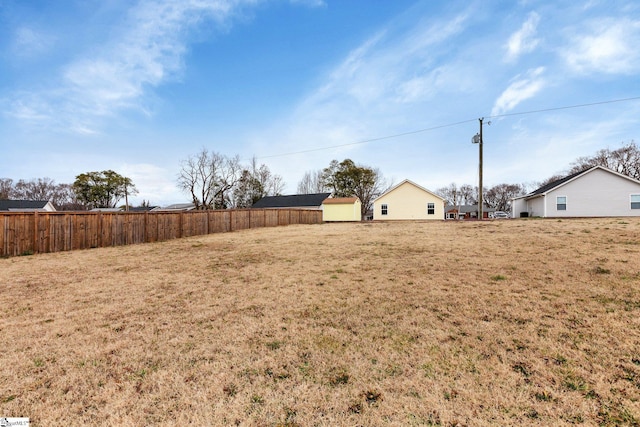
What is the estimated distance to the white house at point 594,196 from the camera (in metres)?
19.6

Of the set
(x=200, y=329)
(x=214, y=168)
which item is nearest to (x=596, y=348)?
(x=200, y=329)

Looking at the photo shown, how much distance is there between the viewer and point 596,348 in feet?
8.16

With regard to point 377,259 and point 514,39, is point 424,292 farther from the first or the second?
point 514,39

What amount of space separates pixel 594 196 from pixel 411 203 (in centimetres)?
1361

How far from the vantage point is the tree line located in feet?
119

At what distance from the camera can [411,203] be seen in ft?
91.5

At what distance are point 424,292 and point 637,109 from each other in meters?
20.6

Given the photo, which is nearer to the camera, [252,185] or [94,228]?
[94,228]

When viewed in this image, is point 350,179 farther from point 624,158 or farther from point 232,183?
point 624,158

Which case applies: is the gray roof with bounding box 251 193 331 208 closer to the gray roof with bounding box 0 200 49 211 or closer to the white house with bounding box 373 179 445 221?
the white house with bounding box 373 179 445 221

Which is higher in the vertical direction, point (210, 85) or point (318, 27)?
point (318, 27)

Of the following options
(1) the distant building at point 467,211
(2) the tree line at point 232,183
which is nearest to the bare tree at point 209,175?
(2) the tree line at point 232,183

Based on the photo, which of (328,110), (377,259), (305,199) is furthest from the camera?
(305,199)

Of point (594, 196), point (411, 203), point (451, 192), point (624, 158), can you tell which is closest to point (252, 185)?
point (411, 203)
